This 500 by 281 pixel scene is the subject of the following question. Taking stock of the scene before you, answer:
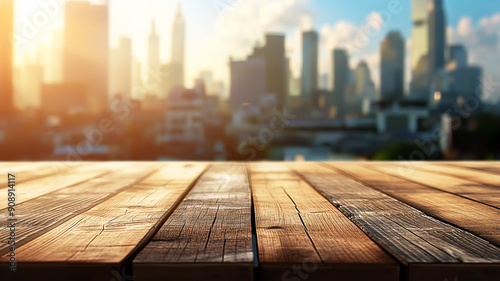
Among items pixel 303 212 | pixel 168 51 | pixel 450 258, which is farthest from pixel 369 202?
pixel 168 51

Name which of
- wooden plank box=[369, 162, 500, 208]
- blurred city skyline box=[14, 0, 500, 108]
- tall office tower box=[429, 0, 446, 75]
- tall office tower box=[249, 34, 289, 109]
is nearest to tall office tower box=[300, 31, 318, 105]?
blurred city skyline box=[14, 0, 500, 108]

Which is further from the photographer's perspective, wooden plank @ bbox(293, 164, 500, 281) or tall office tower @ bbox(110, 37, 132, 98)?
tall office tower @ bbox(110, 37, 132, 98)

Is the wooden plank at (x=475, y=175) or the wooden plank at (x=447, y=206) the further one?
the wooden plank at (x=475, y=175)

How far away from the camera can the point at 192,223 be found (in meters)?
0.72

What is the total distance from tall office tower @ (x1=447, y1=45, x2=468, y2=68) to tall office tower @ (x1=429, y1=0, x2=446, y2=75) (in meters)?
0.68

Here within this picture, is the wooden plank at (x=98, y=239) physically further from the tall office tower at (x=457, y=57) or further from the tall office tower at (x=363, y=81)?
the tall office tower at (x=457, y=57)

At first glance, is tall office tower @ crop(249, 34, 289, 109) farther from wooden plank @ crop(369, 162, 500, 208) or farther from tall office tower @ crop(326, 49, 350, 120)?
wooden plank @ crop(369, 162, 500, 208)

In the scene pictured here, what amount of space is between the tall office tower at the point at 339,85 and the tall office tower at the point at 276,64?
4.12 m

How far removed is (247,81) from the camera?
36031mm

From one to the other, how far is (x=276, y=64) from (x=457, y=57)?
21778mm

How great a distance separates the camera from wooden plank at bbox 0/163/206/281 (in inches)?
20.2

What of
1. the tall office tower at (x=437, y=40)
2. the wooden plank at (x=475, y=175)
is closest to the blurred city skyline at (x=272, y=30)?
the tall office tower at (x=437, y=40)

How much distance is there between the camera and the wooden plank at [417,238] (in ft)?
1.69

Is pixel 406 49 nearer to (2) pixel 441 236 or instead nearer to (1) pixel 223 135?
(1) pixel 223 135
